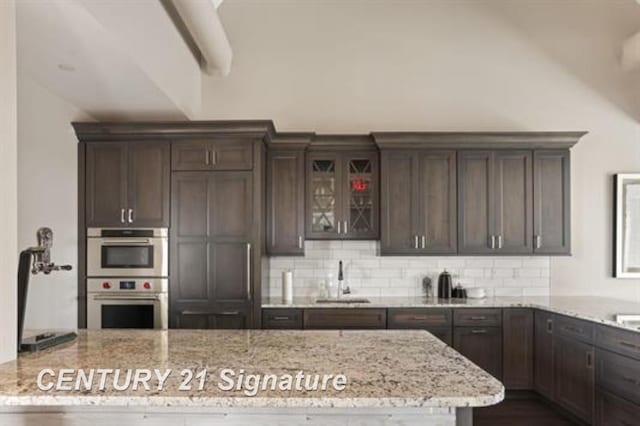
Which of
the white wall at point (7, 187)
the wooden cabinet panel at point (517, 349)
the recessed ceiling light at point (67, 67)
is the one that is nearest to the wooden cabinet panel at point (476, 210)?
the wooden cabinet panel at point (517, 349)

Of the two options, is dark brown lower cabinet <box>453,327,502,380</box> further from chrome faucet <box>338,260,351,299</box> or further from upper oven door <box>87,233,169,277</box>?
upper oven door <box>87,233,169,277</box>

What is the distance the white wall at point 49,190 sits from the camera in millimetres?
3418

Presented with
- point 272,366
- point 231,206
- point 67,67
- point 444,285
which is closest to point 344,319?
point 444,285

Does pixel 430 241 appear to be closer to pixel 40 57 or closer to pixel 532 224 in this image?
pixel 532 224

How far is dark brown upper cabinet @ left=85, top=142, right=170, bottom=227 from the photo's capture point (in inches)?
160

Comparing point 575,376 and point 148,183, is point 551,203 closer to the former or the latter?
point 575,376

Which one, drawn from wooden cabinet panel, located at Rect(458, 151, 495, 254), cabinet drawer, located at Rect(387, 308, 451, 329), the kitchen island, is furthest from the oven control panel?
wooden cabinet panel, located at Rect(458, 151, 495, 254)

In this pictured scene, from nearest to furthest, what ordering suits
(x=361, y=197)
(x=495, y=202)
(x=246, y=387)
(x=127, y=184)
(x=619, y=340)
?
(x=246, y=387) → (x=619, y=340) → (x=127, y=184) → (x=495, y=202) → (x=361, y=197)

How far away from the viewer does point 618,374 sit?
3186mm

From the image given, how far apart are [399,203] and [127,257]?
244cm

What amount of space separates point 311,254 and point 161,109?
6.41 feet

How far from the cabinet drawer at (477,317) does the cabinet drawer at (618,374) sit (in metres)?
0.90

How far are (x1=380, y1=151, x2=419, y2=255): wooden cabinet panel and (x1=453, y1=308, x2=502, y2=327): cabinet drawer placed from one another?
685mm

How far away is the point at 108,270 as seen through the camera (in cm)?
401
